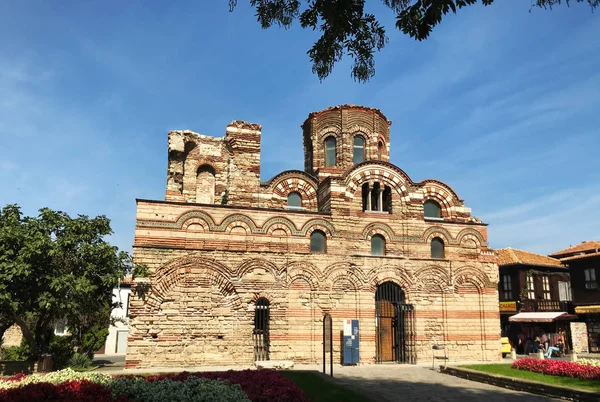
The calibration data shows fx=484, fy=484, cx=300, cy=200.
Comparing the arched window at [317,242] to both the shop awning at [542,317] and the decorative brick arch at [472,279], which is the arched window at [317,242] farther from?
the shop awning at [542,317]

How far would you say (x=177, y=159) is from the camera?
21.1 m

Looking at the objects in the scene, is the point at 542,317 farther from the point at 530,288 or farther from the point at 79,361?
the point at 79,361

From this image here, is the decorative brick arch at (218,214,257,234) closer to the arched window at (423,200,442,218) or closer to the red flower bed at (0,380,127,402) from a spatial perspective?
the arched window at (423,200,442,218)

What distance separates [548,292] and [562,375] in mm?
19457

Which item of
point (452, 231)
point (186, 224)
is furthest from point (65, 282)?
point (452, 231)

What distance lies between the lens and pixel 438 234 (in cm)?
2034

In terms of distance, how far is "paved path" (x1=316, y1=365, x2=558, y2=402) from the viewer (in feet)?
37.4

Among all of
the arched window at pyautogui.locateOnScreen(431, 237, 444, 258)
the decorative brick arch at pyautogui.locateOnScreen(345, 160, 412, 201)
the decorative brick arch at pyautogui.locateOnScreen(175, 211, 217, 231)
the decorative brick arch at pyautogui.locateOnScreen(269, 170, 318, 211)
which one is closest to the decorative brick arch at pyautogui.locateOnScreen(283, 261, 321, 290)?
the decorative brick arch at pyautogui.locateOnScreen(175, 211, 217, 231)

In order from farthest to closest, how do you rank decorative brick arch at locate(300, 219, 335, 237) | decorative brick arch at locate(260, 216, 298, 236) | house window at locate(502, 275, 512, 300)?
house window at locate(502, 275, 512, 300), decorative brick arch at locate(300, 219, 335, 237), decorative brick arch at locate(260, 216, 298, 236)

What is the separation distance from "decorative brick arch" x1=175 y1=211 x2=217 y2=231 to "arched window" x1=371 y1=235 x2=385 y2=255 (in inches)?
253

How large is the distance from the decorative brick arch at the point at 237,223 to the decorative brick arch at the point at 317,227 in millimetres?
1968

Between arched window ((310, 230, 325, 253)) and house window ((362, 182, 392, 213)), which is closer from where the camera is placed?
arched window ((310, 230, 325, 253))

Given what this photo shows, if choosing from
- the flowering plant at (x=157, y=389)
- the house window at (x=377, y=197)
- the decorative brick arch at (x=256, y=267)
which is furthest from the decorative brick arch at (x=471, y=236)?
the flowering plant at (x=157, y=389)

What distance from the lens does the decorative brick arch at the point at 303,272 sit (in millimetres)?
18203
